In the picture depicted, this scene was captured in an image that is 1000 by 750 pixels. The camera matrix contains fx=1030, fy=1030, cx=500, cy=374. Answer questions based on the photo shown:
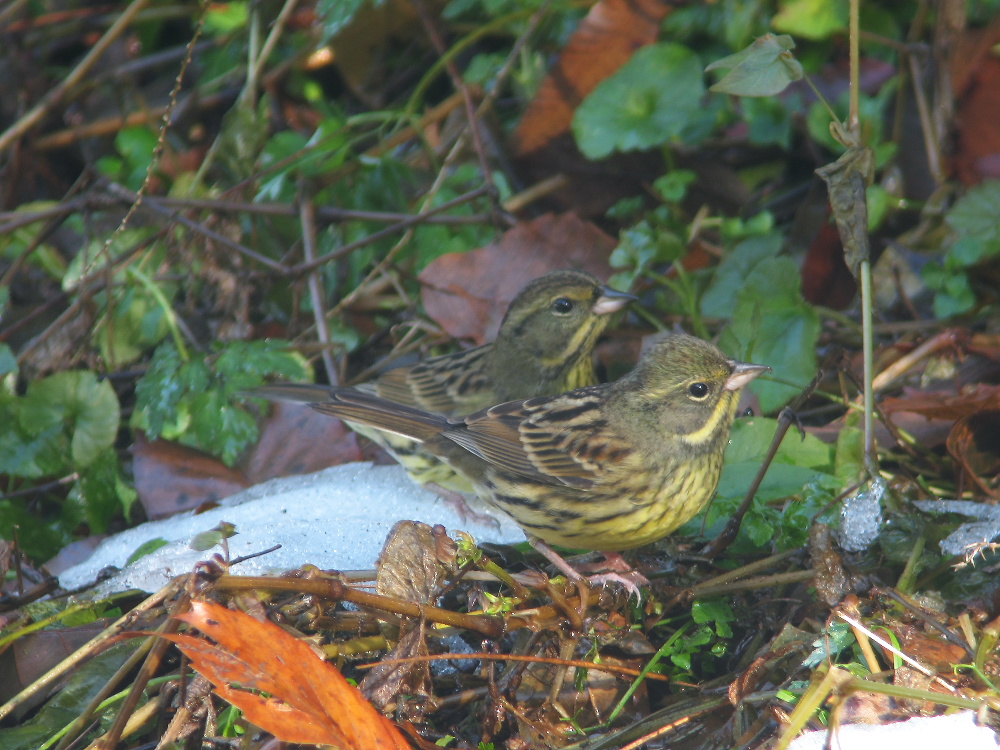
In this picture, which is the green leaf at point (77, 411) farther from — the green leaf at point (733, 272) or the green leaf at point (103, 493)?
the green leaf at point (733, 272)

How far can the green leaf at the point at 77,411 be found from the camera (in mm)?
4121

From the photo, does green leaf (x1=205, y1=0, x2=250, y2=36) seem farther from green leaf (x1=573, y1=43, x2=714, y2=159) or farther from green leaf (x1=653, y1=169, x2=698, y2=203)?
green leaf (x1=653, y1=169, x2=698, y2=203)

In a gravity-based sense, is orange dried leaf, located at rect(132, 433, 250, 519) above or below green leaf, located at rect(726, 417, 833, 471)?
above

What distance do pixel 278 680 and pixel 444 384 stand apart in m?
2.45

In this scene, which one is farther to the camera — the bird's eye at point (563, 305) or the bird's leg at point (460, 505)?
the bird's eye at point (563, 305)

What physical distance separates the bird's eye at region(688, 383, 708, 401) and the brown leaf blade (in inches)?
65.6

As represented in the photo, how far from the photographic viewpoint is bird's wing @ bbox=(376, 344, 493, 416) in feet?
15.0

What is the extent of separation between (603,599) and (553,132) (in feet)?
9.64

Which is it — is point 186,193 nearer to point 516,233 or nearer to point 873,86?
point 516,233

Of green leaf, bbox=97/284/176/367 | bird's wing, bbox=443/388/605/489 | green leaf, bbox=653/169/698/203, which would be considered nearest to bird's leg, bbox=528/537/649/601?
bird's wing, bbox=443/388/605/489

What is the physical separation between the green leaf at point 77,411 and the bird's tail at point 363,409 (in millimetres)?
590

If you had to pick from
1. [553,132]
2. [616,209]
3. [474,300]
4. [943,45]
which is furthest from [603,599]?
[943,45]

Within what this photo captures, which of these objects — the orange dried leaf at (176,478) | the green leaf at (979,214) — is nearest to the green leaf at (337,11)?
the orange dried leaf at (176,478)

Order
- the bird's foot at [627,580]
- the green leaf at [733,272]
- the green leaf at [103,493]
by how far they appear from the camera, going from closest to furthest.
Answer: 1. the bird's foot at [627,580]
2. the green leaf at [103,493]
3. the green leaf at [733,272]
